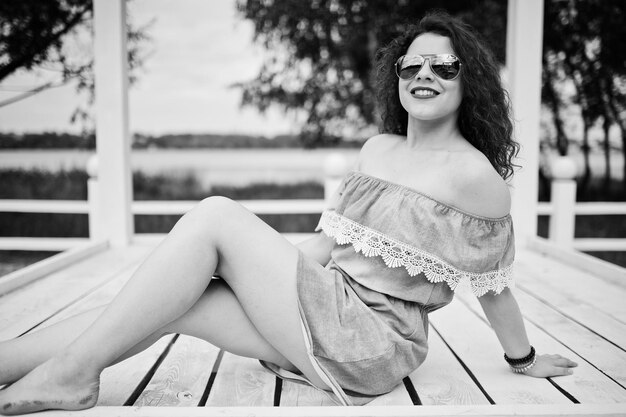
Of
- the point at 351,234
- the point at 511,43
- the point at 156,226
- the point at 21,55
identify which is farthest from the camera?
the point at 156,226

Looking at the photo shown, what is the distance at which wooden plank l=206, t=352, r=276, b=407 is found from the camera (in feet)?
4.86

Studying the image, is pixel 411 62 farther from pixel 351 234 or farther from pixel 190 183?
pixel 190 183

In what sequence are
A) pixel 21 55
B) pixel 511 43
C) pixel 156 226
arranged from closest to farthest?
pixel 511 43 < pixel 21 55 < pixel 156 226

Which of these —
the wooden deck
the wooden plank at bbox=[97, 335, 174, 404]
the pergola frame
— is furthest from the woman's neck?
the pergola frame

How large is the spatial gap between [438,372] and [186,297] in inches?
31.7

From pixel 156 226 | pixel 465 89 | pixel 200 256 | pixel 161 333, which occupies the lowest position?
pixel 156 226

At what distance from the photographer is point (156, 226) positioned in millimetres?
6574

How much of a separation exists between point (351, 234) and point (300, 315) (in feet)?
0.92

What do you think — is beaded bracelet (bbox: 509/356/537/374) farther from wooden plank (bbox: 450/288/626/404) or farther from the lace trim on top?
the lace trim on top

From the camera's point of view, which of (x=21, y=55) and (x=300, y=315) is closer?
(x=300, y=315)

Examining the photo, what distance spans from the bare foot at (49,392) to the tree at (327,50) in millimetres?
4776

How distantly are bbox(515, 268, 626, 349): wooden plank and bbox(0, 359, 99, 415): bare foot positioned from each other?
5.53 feet

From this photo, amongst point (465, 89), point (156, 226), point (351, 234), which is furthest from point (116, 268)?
point (156, 226)

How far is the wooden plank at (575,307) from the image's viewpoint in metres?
2.07
